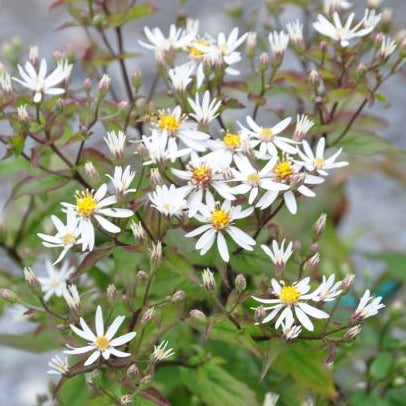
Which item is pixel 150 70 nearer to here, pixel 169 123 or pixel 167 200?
pixel 169 123

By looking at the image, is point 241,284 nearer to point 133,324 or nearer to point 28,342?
point 133,324

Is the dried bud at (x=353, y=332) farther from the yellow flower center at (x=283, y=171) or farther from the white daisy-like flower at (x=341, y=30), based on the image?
the white daisy-like flower at (x=341, y=30)

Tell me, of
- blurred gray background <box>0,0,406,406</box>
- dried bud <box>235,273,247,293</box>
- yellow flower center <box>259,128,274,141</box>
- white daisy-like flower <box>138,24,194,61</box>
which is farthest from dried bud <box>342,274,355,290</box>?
blurred gray background <box>0,0,406,406</box>

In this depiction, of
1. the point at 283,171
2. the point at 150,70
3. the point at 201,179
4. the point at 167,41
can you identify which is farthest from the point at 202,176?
the point at 150,70

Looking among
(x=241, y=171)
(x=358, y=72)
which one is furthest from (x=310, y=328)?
(x=358, y=72)

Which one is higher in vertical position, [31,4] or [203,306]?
[203,306]

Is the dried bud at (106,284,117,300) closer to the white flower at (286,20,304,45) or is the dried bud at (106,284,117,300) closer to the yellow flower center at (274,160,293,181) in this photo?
the yellow flower center at (274,160,293,181)
